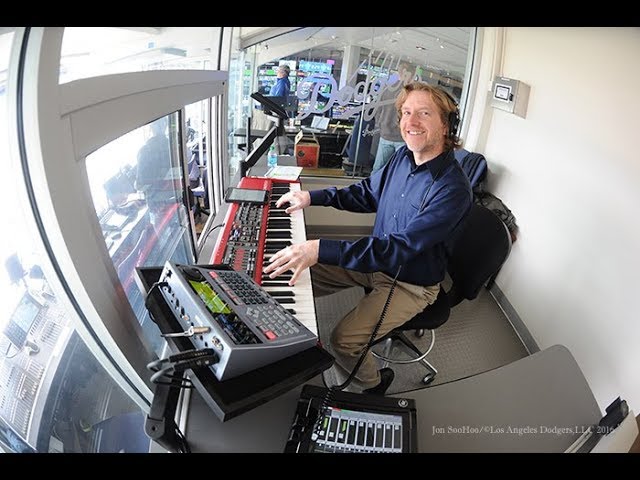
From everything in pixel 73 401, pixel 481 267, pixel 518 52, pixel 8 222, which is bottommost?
pixel 73 401

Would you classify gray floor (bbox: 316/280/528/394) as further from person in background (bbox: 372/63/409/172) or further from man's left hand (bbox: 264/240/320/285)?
person in background (bbox: 372/63/409/172)

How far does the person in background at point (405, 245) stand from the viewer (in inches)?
55.1

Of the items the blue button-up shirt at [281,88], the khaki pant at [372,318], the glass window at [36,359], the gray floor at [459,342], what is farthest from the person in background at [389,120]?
the glass window at [36,359]

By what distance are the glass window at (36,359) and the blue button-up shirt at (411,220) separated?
811 millimetres

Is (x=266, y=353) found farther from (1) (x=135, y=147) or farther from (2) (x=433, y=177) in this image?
(2) (x=433, y=177)

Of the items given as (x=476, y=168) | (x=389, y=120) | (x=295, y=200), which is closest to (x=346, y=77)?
(x=389, y=120)

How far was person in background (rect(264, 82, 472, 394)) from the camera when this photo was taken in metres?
1.40

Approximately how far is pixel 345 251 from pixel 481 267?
2.06 feet

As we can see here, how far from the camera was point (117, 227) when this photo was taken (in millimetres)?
1081

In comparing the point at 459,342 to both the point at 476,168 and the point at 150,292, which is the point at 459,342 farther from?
the point at 150,292

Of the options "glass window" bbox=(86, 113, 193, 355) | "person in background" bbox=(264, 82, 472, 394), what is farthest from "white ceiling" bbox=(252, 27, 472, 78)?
"glass window" bbox=(86, 113, 193, 355)

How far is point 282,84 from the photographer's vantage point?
10.2 ft
